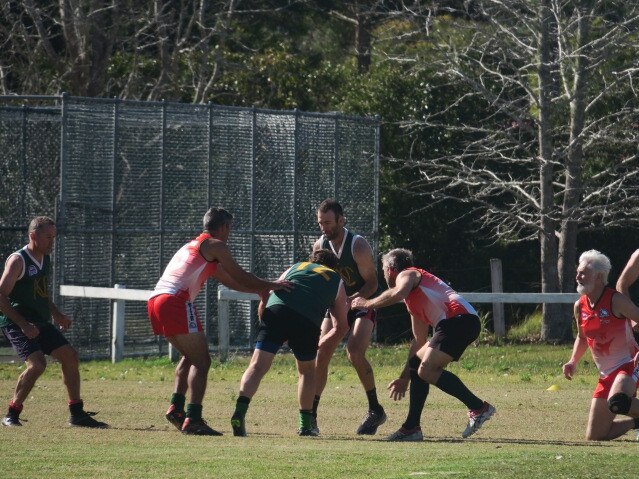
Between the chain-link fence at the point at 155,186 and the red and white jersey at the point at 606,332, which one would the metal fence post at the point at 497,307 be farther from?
the red and white jersey at the point at 606,332

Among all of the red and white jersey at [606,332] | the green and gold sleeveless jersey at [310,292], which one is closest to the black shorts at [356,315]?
the green and gold sleeveless jersey at [310,292]

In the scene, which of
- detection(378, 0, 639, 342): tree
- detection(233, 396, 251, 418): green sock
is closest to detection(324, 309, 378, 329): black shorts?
detection(233, 396, 251, 418): green sock

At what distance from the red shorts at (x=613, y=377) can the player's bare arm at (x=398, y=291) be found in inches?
68.6

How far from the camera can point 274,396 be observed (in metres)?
14.9

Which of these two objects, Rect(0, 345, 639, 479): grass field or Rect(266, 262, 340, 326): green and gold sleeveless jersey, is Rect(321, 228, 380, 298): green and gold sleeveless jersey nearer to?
Rect(266, 262, 340, 326): green and gold sleeveless jersey

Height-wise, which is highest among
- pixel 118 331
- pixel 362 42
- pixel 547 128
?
pixel 362 42

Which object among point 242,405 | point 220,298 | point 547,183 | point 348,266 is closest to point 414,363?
point 348,266

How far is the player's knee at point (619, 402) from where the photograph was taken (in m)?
10.8

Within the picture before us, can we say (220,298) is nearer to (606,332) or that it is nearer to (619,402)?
(606,332)

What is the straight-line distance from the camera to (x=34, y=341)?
38.5ft

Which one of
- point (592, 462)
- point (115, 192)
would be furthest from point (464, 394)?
point (115, 192)

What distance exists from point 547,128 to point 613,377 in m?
11.2

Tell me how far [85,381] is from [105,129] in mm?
4339

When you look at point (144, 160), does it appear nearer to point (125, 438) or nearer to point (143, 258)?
point (143, 258)
